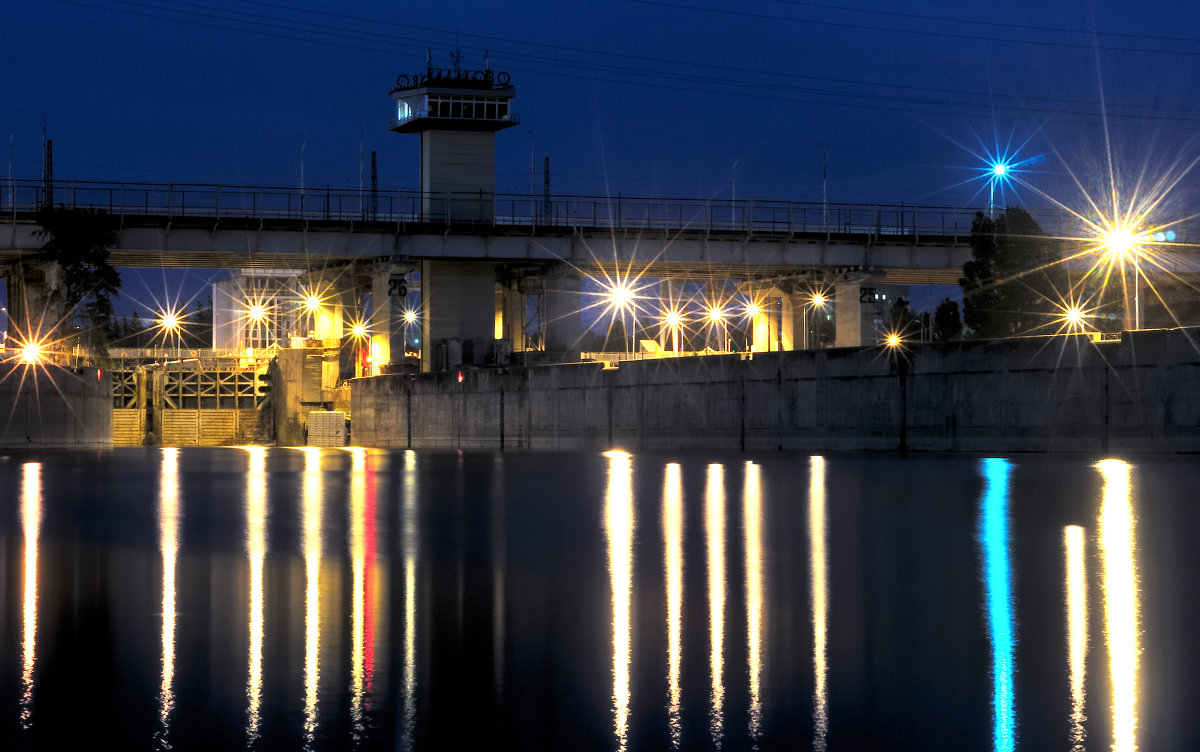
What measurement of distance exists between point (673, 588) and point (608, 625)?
2078 millimetres

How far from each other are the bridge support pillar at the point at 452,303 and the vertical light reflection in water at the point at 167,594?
46.8 metres

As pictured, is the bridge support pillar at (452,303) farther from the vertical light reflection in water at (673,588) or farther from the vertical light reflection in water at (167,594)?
the vertical light reflection in water at (673,588)

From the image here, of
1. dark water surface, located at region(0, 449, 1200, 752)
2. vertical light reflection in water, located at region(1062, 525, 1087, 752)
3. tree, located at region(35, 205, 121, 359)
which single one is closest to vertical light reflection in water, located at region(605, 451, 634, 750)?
dark water surface, located at region(0, 449, 1200, 752)

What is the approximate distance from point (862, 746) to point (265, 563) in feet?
29.3

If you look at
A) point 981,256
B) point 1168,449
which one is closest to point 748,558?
point 1168,449

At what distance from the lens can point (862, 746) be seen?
7484 millimetres

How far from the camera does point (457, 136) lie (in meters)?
80.4

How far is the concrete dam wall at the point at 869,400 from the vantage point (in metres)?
35.5

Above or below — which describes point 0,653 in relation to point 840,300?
below

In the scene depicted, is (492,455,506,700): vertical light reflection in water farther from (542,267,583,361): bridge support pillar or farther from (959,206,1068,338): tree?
(959,206,1068,338): tree

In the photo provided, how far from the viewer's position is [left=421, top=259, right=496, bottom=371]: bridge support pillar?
2987 inches

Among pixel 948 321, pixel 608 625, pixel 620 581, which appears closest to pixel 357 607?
pixel 608 625

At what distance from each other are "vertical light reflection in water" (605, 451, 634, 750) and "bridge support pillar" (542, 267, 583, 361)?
4943 centimetres

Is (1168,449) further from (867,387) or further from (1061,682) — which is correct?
(1061,682)
